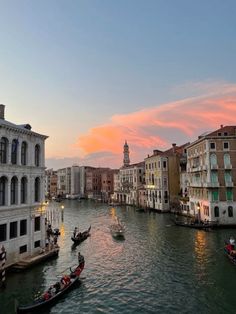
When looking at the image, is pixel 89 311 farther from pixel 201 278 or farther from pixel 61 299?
pixel 201 278

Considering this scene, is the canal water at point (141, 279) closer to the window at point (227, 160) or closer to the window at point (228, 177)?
the window at point (228, 177)

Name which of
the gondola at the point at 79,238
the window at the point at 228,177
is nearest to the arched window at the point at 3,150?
the gondola at the point at 79,238

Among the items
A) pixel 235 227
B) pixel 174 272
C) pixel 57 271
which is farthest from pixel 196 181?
pixel 57 271

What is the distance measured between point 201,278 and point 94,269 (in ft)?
26.3

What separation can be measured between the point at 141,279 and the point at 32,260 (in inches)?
321

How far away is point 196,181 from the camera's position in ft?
164

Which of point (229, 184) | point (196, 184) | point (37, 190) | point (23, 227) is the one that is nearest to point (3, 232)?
point (23, 227)

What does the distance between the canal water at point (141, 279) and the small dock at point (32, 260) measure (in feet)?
1.59

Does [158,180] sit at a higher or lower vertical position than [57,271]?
higher

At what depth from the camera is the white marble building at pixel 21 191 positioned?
23.1m

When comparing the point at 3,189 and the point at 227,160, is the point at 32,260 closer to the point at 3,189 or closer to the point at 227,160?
the point at 3,189

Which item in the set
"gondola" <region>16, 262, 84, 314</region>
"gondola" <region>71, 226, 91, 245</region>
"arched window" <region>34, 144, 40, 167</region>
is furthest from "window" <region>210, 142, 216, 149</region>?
"gondola" <region>16, 262, 84, 314</region>

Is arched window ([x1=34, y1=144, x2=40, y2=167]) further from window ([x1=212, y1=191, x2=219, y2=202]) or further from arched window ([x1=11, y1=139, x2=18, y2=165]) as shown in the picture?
window ([x1=212, y1=191, x2=219, y2=202])

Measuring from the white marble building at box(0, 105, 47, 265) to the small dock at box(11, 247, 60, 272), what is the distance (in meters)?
0.48
